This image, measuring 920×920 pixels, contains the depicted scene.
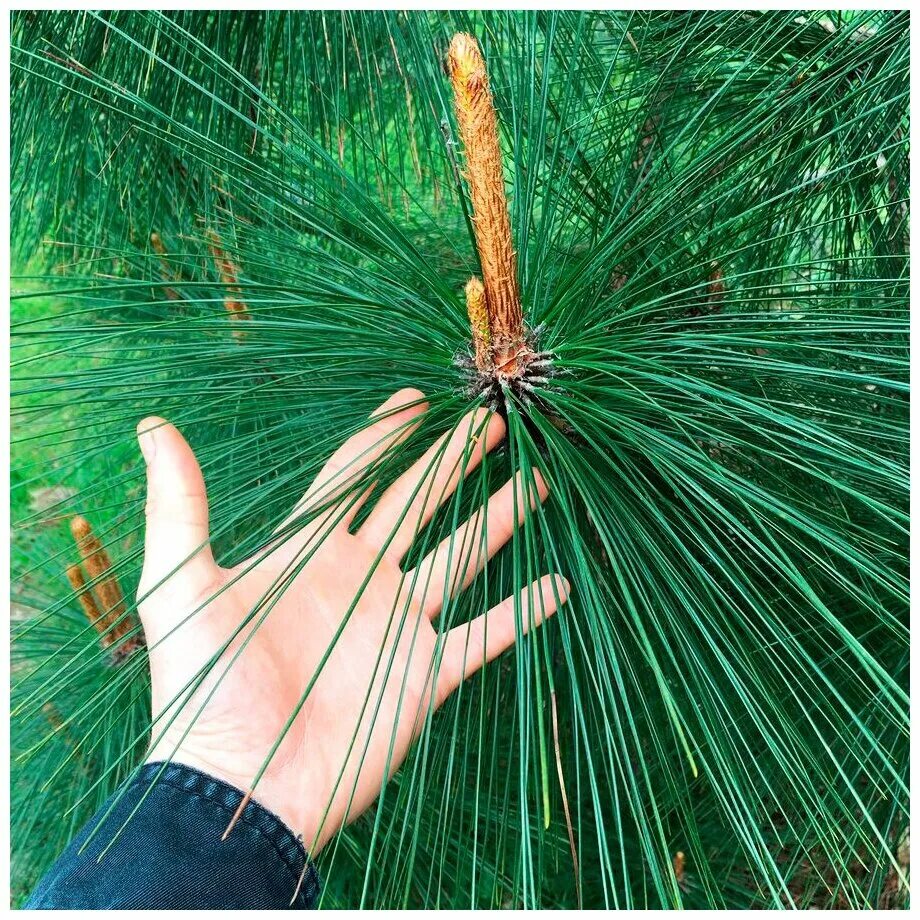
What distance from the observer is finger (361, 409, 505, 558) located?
1.39 feet

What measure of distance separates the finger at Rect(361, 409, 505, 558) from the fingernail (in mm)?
126

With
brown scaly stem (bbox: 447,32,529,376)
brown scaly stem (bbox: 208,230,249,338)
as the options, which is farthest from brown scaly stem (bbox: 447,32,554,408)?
brown scaly stem (bbox: 208,230,249,338)

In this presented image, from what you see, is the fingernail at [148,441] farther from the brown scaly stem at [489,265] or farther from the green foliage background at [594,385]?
the brown scaly stem at [489,265]

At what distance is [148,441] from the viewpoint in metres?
0.42

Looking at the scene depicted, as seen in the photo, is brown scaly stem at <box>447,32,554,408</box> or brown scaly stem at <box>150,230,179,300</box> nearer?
brown scaly stem at <box>447,32,554,408</box>

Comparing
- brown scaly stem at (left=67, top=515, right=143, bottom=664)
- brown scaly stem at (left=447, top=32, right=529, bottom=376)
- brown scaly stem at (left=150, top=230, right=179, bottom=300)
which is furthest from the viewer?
brown scaly stem at (left=150, top=230, right=179, bottom=300)

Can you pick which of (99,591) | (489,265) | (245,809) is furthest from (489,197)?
(99,591)

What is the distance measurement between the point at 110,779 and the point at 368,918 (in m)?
0.35

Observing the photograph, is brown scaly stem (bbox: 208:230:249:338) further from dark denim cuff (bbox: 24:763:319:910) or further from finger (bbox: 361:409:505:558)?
dark denim cuff (bbox: 24:763:319:910)

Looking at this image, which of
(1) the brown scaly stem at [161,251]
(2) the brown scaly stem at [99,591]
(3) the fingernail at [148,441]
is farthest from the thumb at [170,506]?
(1) the brown scaly stem at [161,251]

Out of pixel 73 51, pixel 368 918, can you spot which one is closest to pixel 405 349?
pixel 368 918

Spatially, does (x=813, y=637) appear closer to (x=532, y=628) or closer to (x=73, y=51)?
(x=532, y=628)

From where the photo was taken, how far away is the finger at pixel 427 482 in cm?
42

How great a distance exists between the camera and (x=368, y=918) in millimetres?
415
